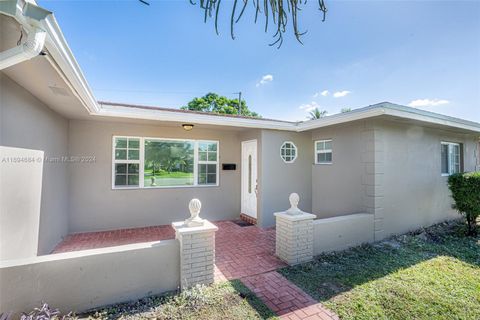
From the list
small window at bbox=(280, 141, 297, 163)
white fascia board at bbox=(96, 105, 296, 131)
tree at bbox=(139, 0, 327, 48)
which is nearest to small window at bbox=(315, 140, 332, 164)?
small window at bbox=(280, 141, 297, 163)

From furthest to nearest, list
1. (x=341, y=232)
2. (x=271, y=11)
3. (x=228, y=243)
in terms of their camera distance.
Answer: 1. (x=228, y=243)
2. (x=341, y=232)
3. (x=271, y=11)

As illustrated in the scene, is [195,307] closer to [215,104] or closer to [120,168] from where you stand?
[120,168]

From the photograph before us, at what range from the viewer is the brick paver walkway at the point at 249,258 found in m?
3.22

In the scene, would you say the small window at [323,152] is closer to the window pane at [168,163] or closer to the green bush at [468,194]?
the green bush at [468,194]

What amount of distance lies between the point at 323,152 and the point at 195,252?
568 centimetres

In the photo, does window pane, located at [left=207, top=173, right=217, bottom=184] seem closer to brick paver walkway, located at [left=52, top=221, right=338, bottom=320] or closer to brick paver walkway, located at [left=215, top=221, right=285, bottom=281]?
brick paver walkway, located at [left=52, top=221, right=338, bottom=320]

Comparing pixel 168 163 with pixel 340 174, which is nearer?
pixel 340 174

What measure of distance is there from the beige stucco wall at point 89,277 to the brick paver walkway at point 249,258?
3.63 feet

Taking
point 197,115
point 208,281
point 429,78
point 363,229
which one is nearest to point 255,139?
point 197,115

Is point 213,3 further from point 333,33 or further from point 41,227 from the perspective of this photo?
point 333,33

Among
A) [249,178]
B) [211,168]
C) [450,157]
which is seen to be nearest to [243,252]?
[249,178]

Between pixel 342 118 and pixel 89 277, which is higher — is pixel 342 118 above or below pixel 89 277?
above

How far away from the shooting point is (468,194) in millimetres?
6293

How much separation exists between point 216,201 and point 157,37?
6.15m
